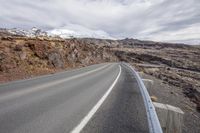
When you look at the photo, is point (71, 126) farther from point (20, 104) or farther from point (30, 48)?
point (30, 48)

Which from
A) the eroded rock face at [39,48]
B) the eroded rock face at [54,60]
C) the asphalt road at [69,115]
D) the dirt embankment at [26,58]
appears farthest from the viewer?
the eroded rock face at [54,60]

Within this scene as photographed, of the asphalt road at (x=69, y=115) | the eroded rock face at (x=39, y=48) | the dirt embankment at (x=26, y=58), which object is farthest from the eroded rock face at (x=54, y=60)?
the asphalt road at (x=69, y=115)

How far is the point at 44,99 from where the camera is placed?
35.1 feet

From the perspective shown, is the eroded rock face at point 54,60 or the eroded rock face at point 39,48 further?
the eroded rock face at point 54,60

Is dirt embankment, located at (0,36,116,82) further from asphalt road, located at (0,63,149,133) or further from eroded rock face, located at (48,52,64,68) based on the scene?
asphalt road, located at (0,63,149,133)

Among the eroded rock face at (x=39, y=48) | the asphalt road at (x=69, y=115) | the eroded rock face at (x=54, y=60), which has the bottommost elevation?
the eroded rock face at (x=54, y=60)

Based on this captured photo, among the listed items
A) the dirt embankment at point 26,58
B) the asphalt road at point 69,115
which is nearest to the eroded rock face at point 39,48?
the dirt embankment at point 26,58

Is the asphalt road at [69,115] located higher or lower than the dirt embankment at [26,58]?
higher

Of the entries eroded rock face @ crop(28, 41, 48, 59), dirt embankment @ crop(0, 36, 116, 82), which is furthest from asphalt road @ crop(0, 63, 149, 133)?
eroded rock face @ crop(28, 41, 48, 59)

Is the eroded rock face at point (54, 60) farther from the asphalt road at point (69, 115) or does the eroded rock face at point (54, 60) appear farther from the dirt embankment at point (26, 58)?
the asphalt road at point (69, 115)

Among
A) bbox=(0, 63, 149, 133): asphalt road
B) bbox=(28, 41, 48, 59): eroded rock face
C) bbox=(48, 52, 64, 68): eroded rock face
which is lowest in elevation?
bbox=(48, 52, 64, 68): eroded rock face

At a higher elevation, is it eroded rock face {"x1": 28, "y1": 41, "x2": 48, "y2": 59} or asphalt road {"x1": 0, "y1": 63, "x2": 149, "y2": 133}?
asphalt road {"x1": 0, "y1": 63, "x2": 149, "y2": 133}

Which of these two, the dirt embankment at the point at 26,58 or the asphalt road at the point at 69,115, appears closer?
the asphalt road at the point at 69,115

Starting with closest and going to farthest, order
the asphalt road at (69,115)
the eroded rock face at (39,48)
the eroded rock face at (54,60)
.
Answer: the asphalt road at (69,115) → the eroded rock face at (39,48) → the eroded rock face at (54,60)
